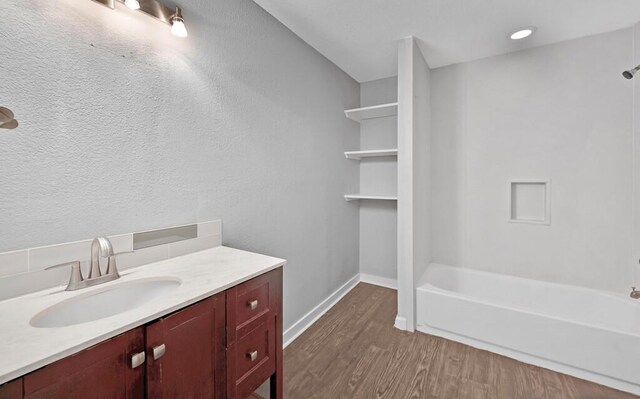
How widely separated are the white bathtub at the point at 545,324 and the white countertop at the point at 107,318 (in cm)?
169

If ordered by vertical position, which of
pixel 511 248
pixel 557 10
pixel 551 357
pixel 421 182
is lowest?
pixel 551 357

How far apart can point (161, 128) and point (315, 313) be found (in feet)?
6.44

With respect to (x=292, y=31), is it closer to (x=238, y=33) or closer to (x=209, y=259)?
(x=238, y=33)

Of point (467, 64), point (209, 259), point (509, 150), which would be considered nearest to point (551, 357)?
point (509, 150)

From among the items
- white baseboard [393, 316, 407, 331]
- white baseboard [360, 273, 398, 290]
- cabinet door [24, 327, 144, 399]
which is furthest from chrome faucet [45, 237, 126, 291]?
white baseboard [360, 273, 398, 290]

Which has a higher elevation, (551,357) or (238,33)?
(238,33)

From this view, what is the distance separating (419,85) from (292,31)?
125 cm

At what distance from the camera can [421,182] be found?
2.60 m

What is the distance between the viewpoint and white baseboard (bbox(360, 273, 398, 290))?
3.16m

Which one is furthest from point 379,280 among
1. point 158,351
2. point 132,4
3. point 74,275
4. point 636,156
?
point 132,4

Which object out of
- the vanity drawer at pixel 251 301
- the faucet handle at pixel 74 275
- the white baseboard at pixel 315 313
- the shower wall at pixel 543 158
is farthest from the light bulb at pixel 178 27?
the shower wall at pixel 543 158

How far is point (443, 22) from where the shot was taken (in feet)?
6.72

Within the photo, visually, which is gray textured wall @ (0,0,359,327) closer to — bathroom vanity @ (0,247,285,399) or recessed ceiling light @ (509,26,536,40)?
bathroom vanity @ (0,247,285,399)

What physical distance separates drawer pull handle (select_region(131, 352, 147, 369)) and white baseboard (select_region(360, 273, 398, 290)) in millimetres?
2794
